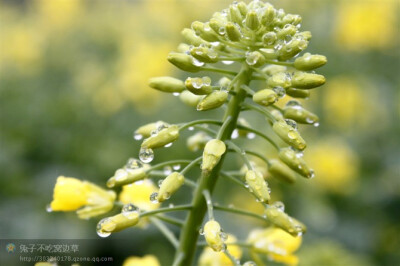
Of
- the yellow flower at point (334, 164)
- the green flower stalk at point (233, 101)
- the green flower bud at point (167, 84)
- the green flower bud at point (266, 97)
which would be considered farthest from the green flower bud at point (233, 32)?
the yellow flower at point (334, 164)

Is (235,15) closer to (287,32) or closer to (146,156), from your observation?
(287,32)

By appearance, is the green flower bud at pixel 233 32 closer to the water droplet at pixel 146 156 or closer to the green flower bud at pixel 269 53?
the green flower bud at pixel 269 53

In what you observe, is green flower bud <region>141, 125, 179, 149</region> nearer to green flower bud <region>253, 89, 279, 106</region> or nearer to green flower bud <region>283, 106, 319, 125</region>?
green flower bud <region>253, 89, 279, 106</region>

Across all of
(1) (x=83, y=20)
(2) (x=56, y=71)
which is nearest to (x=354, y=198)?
(2) (x=56, y=71)

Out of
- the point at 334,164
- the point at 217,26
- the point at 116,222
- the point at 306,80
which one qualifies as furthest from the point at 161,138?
the point at 334,164

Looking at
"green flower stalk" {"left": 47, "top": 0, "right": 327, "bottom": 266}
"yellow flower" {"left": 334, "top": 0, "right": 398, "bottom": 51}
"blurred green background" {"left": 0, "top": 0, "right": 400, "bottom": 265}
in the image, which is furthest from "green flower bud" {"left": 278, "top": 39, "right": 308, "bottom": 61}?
"yellow flower" {"left": 334, "top": 0, "right": 398, "bottom": 51}

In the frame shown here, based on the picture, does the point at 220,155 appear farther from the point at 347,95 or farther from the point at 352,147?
the point at 347,95
